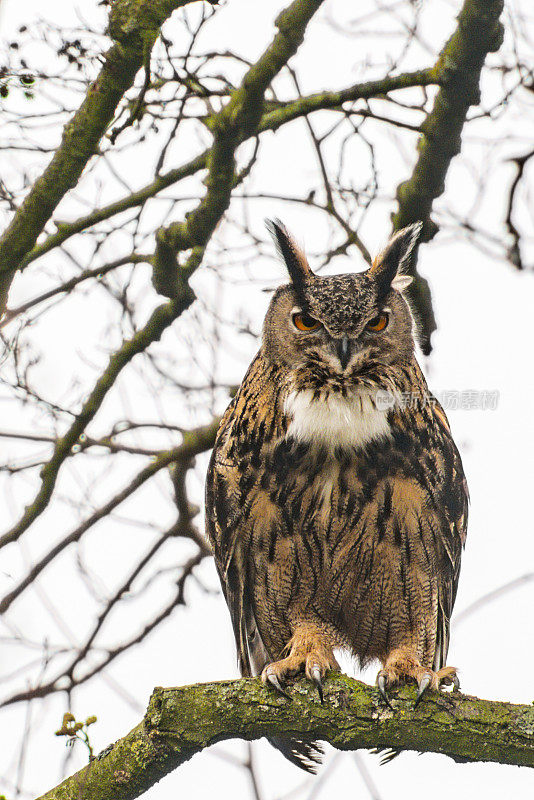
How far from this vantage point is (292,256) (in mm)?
3518

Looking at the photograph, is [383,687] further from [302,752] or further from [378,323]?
[378,323]

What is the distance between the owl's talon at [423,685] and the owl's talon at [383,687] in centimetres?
7

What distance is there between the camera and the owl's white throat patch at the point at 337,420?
306 cm

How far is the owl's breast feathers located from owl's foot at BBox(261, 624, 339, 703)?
14 centimetres

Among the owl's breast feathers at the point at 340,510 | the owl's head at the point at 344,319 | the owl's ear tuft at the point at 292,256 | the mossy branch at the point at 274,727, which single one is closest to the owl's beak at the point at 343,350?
the owl's head at the point at 344,319

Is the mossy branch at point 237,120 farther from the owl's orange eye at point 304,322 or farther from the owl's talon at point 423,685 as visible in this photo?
the owl's talon at point 423,685

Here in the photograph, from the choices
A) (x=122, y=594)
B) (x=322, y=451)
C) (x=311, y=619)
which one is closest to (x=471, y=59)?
(x=322, y=451)

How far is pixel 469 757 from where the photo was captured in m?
2.34

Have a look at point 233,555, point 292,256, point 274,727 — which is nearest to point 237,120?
point 292,256

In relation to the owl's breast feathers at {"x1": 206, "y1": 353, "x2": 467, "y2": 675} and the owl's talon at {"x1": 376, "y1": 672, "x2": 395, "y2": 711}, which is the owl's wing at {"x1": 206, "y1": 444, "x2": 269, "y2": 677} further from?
the owl's talon at {"x1": 376, "y1": 672, "x2": 395, "y2": 711}

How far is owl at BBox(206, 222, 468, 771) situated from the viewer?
3.10 meters

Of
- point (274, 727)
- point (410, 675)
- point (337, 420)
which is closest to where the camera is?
point (274, 727)

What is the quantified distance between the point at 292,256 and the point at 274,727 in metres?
1.76

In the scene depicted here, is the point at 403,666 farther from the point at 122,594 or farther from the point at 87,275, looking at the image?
the point at 87,275
